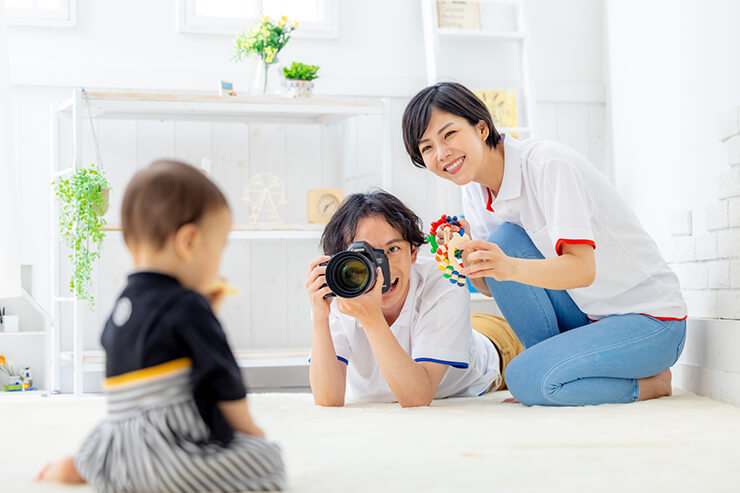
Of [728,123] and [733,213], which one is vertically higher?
[728,123]

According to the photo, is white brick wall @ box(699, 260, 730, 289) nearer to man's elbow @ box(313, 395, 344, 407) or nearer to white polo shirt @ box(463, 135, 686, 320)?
white polo shirt @ box(463, 135, 686, 320)

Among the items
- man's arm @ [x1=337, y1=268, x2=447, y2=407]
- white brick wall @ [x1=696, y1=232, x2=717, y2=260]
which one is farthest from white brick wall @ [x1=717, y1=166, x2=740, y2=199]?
man's arm @ [x1=337, y1=268, x2=447, y2=407]

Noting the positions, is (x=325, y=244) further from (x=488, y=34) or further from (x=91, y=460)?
(x=488, y=34)

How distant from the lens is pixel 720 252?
1.78 metres

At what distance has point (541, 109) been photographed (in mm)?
2891

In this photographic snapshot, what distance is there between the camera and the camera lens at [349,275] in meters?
1.36

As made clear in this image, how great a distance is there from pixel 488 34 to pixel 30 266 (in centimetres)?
176

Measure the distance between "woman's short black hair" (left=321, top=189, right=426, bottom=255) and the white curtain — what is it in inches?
40.6

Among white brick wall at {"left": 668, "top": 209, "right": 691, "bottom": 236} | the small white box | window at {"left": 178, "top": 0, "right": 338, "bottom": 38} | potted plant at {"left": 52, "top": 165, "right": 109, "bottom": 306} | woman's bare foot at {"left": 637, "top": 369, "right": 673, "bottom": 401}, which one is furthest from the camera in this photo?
window at {"left": 178, "top": 0, "right": 338, "bottom": 38}

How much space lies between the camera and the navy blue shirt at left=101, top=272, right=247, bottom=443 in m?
0.74

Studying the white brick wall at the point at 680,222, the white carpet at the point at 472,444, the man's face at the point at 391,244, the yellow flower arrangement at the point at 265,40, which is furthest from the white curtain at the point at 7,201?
the white brick wall at the point at 680,222

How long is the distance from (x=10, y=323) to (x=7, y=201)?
0.51 m

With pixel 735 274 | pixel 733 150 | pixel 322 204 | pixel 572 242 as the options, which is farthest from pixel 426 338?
pixel 322 204

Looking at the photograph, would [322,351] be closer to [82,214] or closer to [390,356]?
[390,356]
